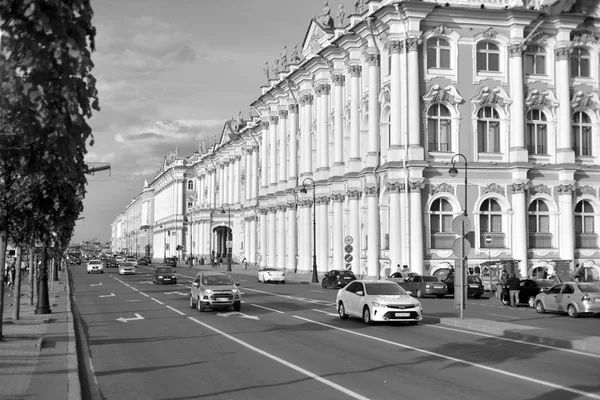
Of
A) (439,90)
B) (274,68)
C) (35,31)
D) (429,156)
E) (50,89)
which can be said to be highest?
(274,68)

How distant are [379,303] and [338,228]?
42.4 m

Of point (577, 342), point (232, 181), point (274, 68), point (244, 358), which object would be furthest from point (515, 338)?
point (232, 181)

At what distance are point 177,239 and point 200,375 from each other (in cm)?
15656

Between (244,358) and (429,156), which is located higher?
(429,156)

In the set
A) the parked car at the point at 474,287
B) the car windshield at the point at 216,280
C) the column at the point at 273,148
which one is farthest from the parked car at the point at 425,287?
the column at the point at 273,148

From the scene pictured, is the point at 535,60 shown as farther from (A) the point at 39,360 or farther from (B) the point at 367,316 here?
(A) the point at 39,360

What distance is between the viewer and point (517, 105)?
5719cm

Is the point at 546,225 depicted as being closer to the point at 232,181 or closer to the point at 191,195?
the point at 232,181

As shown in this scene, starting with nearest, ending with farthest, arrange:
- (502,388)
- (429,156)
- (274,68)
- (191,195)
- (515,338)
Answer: (502,388), (515,338), (429,156), (274,68), (191,195)

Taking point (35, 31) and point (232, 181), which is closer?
point (35, 31)

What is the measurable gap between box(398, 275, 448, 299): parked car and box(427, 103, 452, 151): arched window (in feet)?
50.1

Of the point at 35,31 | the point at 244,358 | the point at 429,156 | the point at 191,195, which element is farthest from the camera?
the point at 191,195

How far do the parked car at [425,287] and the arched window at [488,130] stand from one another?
17236 mm

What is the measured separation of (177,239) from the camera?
170m
